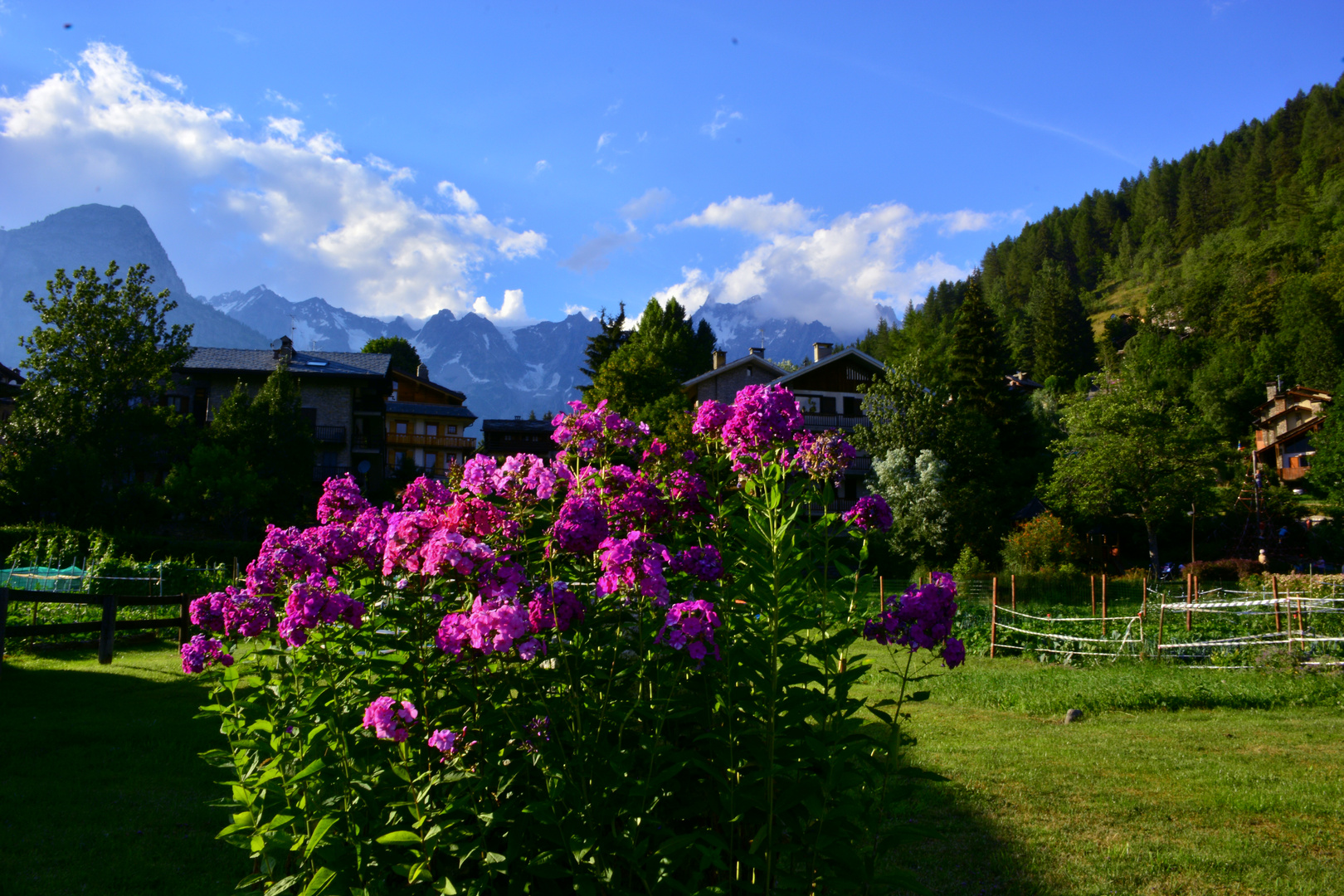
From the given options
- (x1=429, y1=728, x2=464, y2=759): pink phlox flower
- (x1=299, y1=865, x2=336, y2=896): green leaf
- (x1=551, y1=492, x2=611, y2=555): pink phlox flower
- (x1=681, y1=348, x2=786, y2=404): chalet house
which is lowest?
(x1=299, y1=865, x2=336, y2=896): green leaf

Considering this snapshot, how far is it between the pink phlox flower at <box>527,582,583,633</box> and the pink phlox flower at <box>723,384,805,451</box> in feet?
4.14

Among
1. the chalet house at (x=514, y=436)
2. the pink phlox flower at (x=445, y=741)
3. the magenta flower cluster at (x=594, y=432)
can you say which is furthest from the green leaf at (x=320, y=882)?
the chalet house at (x=514, y=436)

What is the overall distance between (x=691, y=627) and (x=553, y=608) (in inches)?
17.4

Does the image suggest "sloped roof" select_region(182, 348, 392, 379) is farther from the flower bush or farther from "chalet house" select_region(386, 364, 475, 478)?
the flower bush

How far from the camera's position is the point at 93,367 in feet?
94.3

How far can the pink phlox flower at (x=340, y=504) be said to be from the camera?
3471 mm

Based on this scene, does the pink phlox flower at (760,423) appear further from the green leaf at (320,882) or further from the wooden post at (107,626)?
the wooden post at (107,626)

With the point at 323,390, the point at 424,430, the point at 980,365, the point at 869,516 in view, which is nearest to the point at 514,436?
the point at 424,430

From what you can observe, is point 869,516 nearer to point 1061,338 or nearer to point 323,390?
point 323,390

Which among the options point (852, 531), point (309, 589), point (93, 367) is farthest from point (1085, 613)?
point (93, 367)

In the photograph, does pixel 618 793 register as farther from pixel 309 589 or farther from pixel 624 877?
pixel 309 589

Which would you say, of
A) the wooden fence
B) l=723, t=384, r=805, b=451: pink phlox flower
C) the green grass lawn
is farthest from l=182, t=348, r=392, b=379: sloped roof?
l=723, t=384, r=805, b=451: pink phlox flower

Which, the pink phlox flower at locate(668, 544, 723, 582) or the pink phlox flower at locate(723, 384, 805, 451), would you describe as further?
the pink phlox flower at locate(723, 384, 805, 451)

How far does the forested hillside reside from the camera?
70562mm
